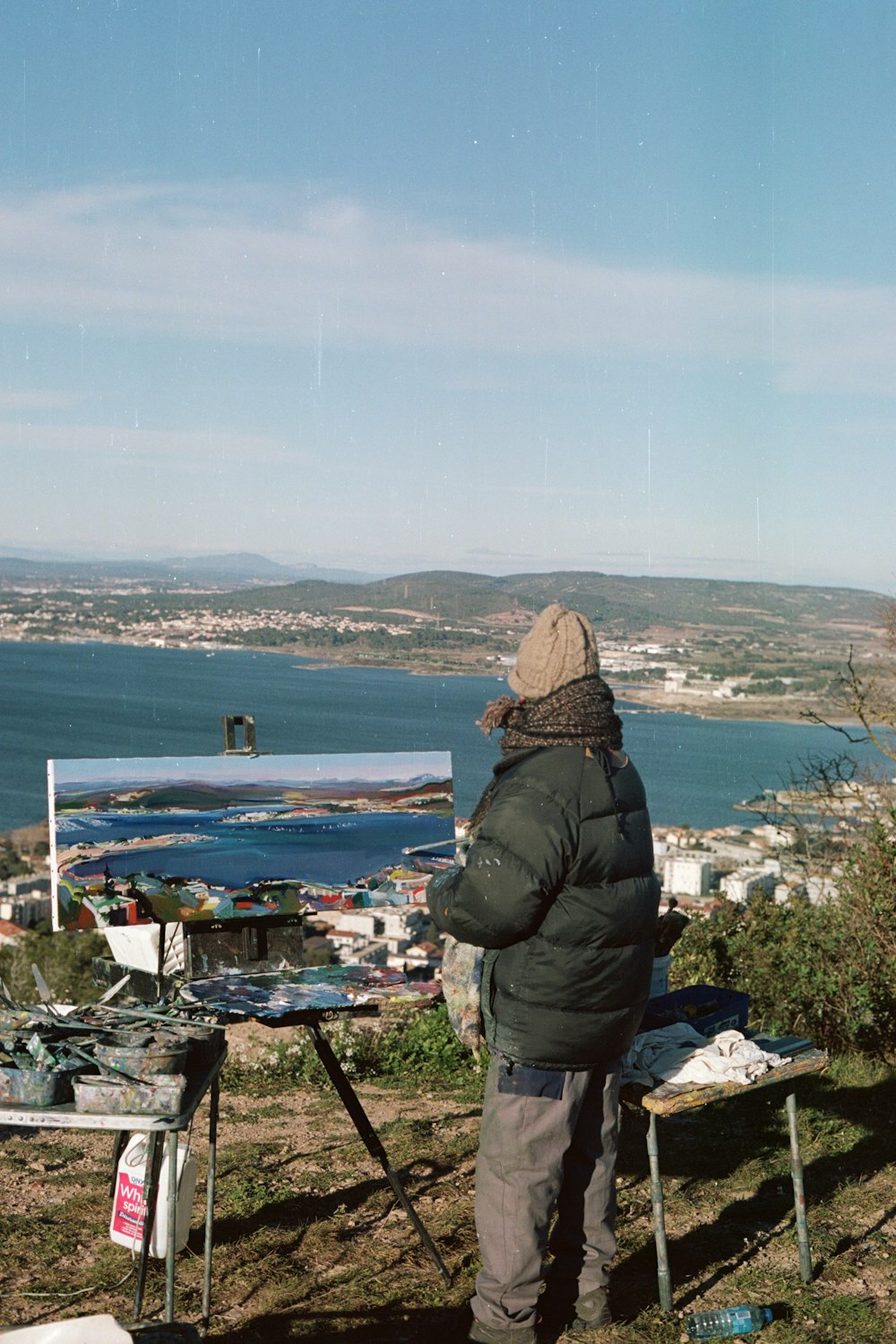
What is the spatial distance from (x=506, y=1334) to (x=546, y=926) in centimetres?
98

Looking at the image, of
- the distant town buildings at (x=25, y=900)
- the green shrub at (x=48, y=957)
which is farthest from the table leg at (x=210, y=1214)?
the distant town buildings at (x=25, y=900)

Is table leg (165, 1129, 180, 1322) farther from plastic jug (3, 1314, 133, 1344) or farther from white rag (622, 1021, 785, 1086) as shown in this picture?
white rag (622, 1021, 785, 1086)

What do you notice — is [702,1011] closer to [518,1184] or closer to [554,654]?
[518,1184]

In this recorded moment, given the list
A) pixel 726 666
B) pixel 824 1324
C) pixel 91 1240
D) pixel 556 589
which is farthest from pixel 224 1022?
pixel 726 666

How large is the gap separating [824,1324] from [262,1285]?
1.49 meters

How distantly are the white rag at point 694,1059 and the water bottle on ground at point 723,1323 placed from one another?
1.85 feet

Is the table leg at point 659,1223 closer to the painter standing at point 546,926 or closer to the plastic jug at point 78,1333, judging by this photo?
the painter standing at point 546,926


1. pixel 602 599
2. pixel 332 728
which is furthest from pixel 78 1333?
pixel 332 728

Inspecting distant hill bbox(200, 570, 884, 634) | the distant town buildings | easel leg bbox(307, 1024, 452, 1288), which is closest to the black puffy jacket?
easel leg bbox(307, 1024, 452, 1288)

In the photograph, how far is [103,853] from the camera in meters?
4.41

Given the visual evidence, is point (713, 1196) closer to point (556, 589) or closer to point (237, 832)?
point (237, 832)

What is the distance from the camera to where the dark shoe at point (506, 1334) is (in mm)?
2893

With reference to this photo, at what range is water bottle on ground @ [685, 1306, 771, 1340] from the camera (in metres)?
3.12

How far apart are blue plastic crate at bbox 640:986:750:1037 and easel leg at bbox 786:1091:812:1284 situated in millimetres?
289
